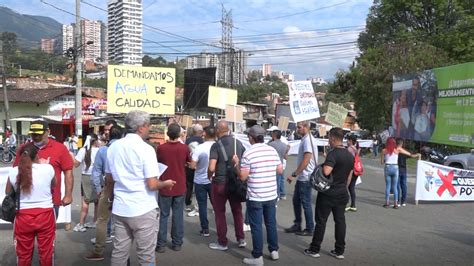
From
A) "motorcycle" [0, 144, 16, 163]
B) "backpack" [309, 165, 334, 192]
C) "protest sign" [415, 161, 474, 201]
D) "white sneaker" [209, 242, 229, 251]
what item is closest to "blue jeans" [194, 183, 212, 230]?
"white sneaker" [209, 242, 229, 251]

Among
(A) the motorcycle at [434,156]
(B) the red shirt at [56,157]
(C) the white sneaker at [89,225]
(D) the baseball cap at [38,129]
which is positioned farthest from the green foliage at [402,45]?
(D) the baseball cap at [38,129]

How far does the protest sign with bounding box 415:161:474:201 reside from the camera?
11.6 meters

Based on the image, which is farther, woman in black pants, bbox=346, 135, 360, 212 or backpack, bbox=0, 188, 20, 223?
woman in black pants, bbox=346, 135, 360, 212

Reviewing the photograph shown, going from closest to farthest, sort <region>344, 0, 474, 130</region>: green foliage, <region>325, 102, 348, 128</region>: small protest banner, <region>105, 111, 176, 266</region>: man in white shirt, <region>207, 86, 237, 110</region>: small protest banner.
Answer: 1. <region>105, 111, 176, 266</region>: man in white shirt
2. <region>207, 86, 237, 110</region>: small protest banner
3. <region>325, 102, 348, 128</region>: small protest banner
4. <region>344, 0, 474, 130</region>: green foliage

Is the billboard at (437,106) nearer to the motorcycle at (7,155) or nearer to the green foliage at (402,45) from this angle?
the green foliage at (402,45)

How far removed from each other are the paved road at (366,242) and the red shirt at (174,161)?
0.91 m

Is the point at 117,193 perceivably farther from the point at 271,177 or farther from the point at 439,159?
the point at 439,159

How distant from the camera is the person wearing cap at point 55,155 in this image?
17.8 feet

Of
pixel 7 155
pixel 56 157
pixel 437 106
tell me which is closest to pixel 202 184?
pixel 56 157

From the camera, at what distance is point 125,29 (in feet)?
105

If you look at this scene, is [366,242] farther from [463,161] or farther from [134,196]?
[463,161]

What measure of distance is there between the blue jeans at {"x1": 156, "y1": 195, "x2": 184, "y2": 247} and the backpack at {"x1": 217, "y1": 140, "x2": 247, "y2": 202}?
675mm

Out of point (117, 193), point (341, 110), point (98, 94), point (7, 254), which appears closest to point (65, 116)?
point (98, 94)

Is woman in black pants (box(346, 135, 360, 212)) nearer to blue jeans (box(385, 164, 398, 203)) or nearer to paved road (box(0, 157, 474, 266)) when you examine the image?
paved road (box(0, 157, 474, 266))
